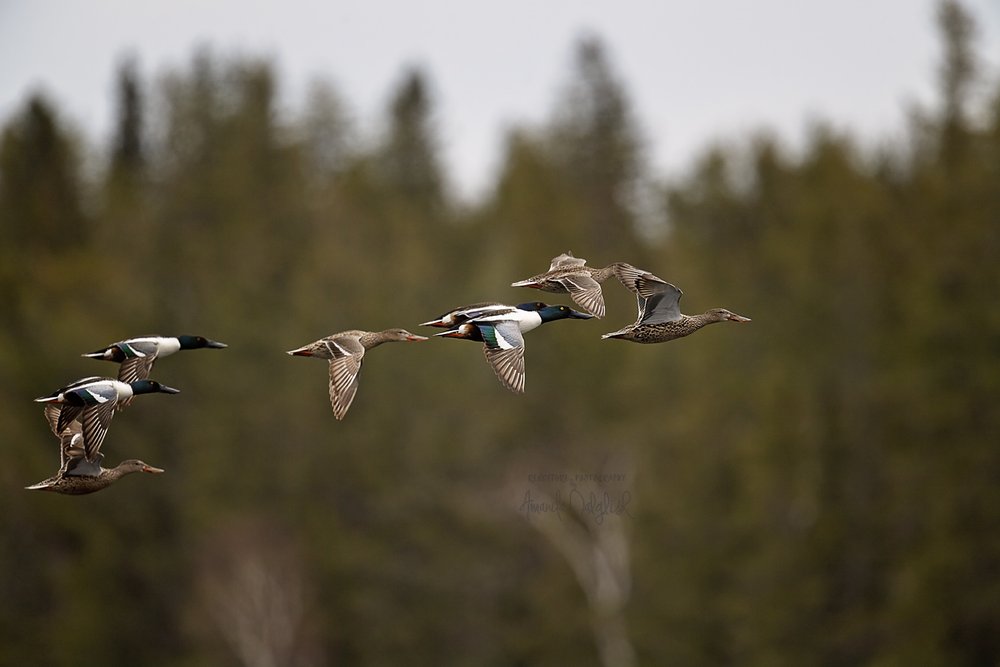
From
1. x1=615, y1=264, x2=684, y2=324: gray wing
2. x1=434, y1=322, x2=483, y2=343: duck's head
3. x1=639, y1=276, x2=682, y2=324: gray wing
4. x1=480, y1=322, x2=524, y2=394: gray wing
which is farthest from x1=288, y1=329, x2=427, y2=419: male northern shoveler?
A: x1=639, y1=276, x2=682, y2=324: gray wing

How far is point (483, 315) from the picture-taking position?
17969 mm

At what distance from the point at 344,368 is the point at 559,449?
37.0 m

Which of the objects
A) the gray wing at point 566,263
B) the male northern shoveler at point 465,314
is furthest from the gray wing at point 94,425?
the gray wing at point 566,263

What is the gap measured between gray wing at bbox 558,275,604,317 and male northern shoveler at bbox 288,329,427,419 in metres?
1.69

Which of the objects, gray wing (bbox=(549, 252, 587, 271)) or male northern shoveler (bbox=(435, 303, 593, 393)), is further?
gray wing (bbox=(549, 252, 587, 271))

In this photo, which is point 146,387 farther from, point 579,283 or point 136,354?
point 579,283

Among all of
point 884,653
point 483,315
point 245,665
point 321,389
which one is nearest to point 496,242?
point 321,389

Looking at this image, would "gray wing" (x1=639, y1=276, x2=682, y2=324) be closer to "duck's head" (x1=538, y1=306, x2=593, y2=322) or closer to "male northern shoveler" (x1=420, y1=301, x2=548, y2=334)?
"duck's head" (x1=538, y1=306, x2=593, y2=322)

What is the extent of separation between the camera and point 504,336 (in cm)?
1719

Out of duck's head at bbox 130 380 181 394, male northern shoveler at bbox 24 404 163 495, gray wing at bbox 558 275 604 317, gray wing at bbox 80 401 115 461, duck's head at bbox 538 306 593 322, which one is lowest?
male northern shoveler at bbox 24 404 163 495

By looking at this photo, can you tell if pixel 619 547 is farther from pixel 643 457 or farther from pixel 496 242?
pixel 496 242

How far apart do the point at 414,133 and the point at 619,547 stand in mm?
32625

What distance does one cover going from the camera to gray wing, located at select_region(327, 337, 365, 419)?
1653 cm

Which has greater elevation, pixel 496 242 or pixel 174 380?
pixel 496 242
